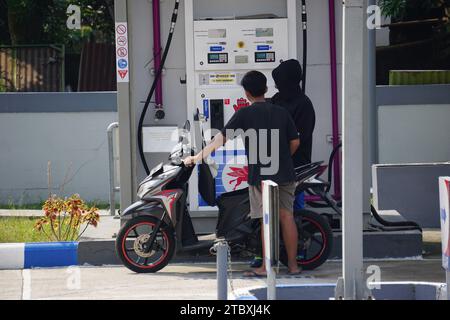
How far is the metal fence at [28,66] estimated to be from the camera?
18.5m

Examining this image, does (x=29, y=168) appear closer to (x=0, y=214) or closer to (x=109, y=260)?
(x=0, y=214)

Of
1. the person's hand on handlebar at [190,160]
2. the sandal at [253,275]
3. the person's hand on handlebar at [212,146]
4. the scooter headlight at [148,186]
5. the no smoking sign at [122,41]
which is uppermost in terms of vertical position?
the no smoking sign at [122,41]

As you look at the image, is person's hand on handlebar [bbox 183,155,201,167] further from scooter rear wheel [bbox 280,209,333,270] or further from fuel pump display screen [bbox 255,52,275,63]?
fuel pump display screen [bbox 255,52,275,63]

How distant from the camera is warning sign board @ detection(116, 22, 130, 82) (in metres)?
10.2

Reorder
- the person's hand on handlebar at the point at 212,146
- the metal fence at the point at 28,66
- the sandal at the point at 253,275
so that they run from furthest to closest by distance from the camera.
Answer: the metal fence at the point at 28,66, the sandal at the point at 253,275, the person's hand on handlebar at the point at 212,146

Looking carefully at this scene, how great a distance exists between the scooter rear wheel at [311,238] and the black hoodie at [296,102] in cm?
55

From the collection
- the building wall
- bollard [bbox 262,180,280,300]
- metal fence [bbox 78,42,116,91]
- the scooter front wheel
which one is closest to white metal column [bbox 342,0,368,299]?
bollard [bbox 262,180,280,300]

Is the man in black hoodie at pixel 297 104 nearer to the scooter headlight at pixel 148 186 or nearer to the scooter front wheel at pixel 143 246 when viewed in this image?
the scooter front wheel at pixel 143 246

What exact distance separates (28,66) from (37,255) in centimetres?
910

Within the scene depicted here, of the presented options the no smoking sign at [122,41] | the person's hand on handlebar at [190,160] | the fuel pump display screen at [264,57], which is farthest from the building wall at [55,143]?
the person's hand on handlebar at [190,160]

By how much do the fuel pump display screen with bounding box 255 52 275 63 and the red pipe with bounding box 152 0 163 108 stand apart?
3.12 feet

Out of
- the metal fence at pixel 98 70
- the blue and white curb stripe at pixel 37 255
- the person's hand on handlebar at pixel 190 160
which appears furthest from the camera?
the metal fence at pixel 98 70

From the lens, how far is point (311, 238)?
9336 millimetres

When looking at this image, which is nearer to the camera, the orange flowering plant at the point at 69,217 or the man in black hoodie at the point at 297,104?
the man in black hoodie at the point at 297,104
